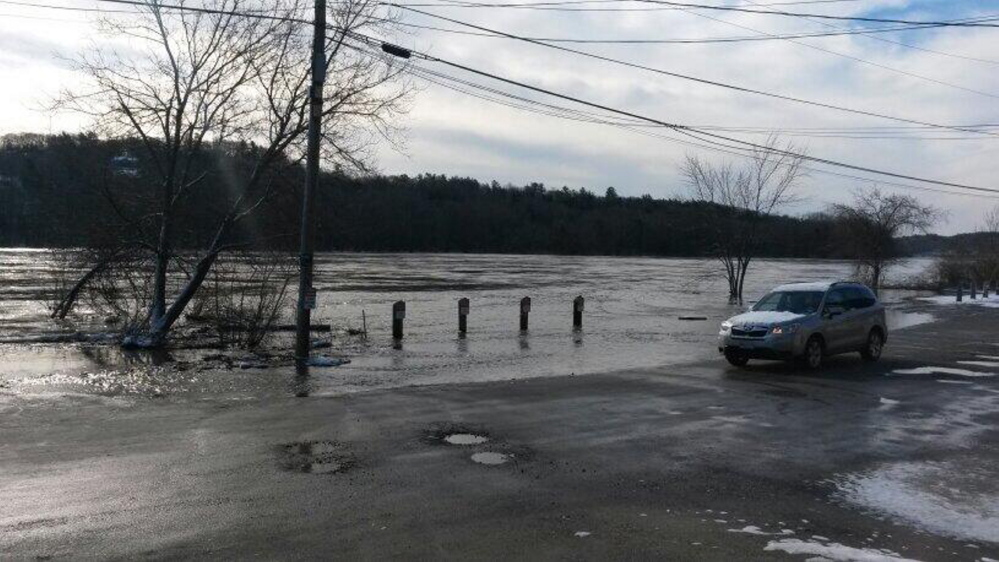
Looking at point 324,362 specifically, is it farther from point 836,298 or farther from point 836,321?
point 836,298

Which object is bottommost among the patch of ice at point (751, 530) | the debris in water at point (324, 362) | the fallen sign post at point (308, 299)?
the debris in water at point (324, 362)

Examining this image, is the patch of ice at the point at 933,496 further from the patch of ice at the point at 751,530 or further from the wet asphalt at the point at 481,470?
the patch of ice at the point at 751,530

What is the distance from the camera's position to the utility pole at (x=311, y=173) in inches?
601

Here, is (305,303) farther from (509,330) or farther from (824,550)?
(824,550)

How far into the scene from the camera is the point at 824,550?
233 inches

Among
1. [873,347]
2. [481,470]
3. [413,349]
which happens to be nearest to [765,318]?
[873,347]

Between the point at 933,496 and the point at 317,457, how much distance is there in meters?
5.73

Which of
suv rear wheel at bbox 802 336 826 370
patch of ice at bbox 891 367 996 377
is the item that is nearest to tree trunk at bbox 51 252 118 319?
suv rear wheel at bbox 802 336 826 370

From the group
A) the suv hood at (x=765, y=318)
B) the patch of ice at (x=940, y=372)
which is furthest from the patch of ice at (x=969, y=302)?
the suv hood at (x=765, y=318)

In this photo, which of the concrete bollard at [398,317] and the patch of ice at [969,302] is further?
the patch of ice at [969,302]

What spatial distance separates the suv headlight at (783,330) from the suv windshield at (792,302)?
911 millimetres

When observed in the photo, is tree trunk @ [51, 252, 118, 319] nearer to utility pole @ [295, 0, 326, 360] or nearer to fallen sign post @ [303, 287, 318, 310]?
utility pole @ [295, 0, 326, 360]

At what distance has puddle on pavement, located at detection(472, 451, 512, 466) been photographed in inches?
331

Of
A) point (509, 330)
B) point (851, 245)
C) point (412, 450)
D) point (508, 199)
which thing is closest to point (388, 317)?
point (509, 330)
